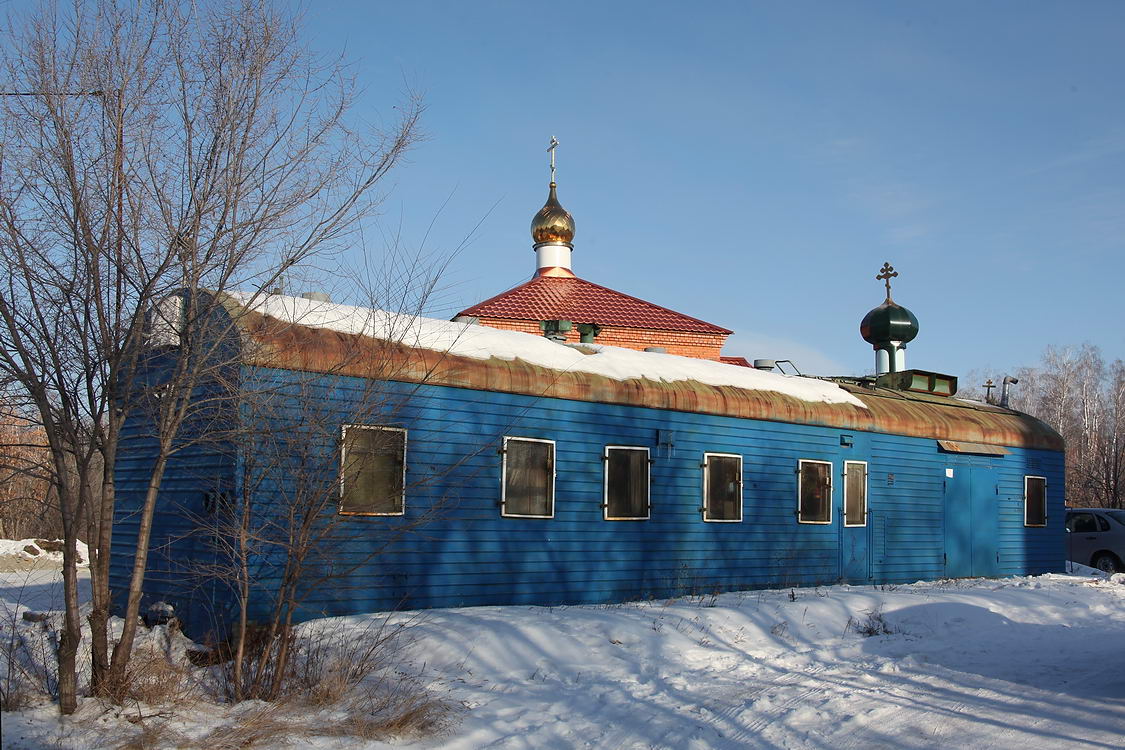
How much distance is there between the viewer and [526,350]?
12086 mm

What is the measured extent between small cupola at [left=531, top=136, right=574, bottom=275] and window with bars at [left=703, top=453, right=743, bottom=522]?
687 inches

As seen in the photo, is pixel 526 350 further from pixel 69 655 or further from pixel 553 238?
pixel 553 238

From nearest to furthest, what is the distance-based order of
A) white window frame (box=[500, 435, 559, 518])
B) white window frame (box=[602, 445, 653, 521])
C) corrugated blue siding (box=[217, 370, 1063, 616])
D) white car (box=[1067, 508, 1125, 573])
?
corrugated blue siding (box=[217, 370, 1063, 616]) → white window frame (box=[500, 435, 559, 518]) → white window frame (box=[602, 445, 653, 521]) → white car (box=[1067, 508, 1125, 573])

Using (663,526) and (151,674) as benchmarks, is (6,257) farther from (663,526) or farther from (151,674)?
(663,526)

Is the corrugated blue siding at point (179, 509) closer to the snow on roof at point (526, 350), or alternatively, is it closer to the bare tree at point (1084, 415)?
the snow on roof at point (526, 350)

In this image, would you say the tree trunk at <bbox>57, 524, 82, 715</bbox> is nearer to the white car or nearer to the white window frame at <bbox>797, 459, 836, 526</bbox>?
the white window frame at <bbox>797, 459, 836, 526</bbox>

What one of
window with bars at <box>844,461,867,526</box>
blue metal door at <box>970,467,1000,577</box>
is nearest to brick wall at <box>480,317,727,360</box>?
blue metal door at <box>970,467,1000,577</box>

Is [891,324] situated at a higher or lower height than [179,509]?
higher

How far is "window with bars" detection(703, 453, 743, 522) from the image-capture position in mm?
13383

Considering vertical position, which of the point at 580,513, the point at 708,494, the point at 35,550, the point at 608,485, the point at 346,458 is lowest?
the point at 35,550

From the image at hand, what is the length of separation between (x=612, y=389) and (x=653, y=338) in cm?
1514

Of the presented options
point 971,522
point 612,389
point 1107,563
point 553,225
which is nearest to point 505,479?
point 612,389

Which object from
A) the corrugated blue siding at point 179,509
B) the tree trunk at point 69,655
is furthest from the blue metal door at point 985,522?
the tree trunk at point 69,655

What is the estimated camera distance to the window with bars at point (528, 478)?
11.4m
